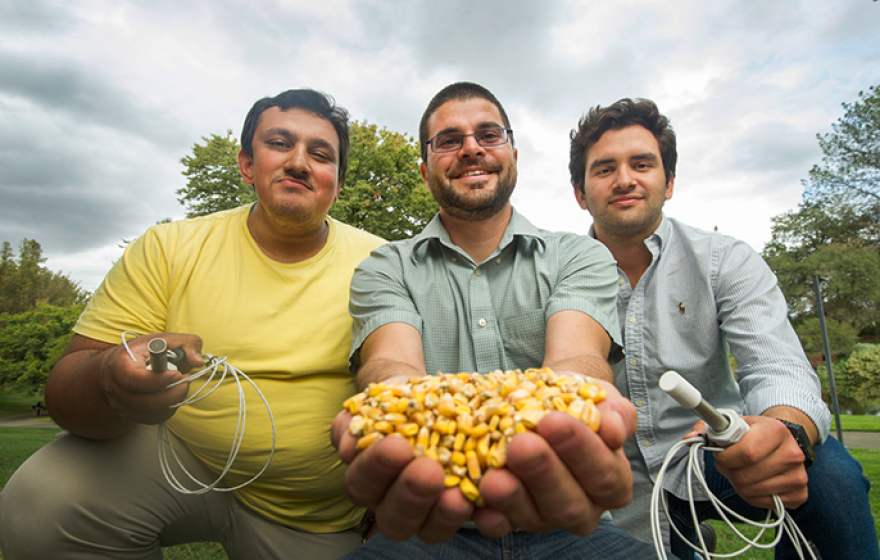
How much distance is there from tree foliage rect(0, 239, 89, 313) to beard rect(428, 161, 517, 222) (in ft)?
131

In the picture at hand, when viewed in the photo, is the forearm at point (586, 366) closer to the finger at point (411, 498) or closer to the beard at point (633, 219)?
the finger at point (411, 498)

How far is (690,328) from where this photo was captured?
276 cm

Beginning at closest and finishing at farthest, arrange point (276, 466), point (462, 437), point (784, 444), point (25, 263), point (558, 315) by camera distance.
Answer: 1. point (462, 437)
2. point (784, 444)
3. point (558, 315)
4. point (276, 466)
5. point (25, 263)

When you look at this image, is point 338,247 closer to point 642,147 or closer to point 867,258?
point 642,147

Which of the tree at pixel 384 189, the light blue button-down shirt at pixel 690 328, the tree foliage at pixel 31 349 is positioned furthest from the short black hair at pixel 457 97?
the tree foliage at pixel 31 349

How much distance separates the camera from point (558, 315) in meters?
2.19

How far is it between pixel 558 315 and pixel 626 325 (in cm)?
82

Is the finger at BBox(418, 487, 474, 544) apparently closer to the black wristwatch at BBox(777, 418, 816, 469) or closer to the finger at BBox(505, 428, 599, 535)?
the finger at BBox(505, 428, 599, 535)

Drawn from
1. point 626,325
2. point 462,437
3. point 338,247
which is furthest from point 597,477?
point 338,247

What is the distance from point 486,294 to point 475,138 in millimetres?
851

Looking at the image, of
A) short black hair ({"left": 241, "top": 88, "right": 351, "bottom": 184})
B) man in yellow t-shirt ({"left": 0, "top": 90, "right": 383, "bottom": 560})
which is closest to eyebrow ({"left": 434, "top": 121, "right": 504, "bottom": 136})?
man in yellow t-shirt ({"left": 0, "top": 90, "right": 383, "bottom": 560})

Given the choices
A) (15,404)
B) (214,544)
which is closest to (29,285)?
(15,404)

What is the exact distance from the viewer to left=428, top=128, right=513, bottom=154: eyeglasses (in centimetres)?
269

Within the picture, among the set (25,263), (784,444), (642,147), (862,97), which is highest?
(862,97)
